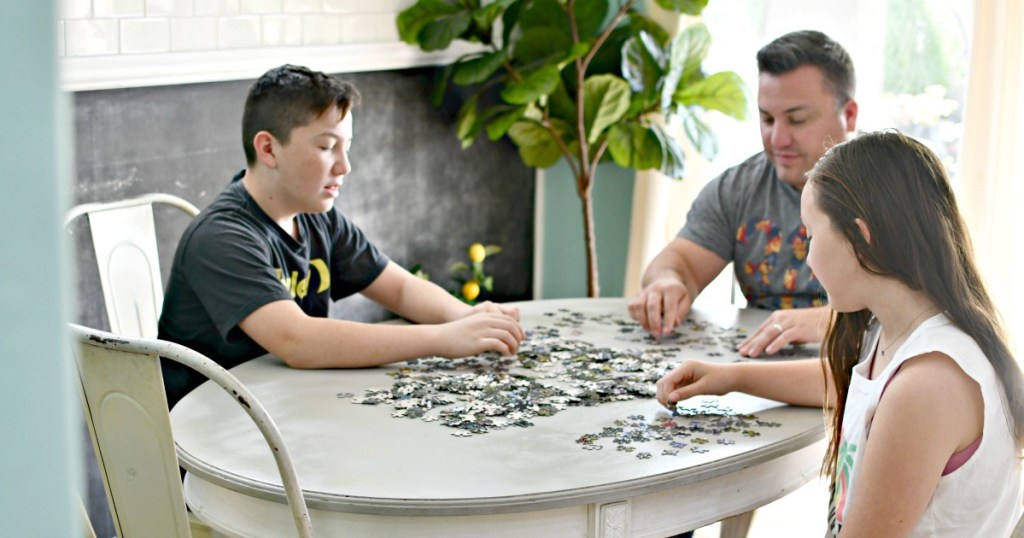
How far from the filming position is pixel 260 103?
2.46 metres

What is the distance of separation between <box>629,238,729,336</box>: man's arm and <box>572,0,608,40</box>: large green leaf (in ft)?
4.67

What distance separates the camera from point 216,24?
328 cm

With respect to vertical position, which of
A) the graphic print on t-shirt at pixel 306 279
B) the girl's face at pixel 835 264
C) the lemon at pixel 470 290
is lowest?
the lemon at pixel 470 290

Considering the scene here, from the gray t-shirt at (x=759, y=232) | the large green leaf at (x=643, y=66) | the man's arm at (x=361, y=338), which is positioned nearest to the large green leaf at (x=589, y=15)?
the large green leaf at (x=643, y=66)

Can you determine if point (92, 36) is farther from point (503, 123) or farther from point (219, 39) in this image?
point (503, 123)

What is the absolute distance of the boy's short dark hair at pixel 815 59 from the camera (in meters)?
2.68

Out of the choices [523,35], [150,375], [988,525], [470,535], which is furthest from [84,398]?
[523,35]

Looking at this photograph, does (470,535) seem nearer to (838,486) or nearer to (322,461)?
(322,461)

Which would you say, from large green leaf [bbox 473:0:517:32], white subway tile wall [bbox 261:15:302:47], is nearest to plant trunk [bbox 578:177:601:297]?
large green leaf [bbox 473:0:517:32]

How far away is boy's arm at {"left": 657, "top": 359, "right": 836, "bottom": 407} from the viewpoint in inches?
78.2

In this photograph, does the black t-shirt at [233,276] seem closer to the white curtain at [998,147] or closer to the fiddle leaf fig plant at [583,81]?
the fiddle leaf fig plant at [583,81]

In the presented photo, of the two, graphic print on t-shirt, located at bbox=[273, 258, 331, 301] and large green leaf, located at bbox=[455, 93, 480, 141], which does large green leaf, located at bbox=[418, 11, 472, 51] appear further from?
graphic print on t-shirt, located at bbox=[273, 258, 331, 301]

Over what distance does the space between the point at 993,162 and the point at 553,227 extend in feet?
6.22

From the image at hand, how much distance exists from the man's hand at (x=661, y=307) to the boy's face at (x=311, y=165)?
2.49 feet
